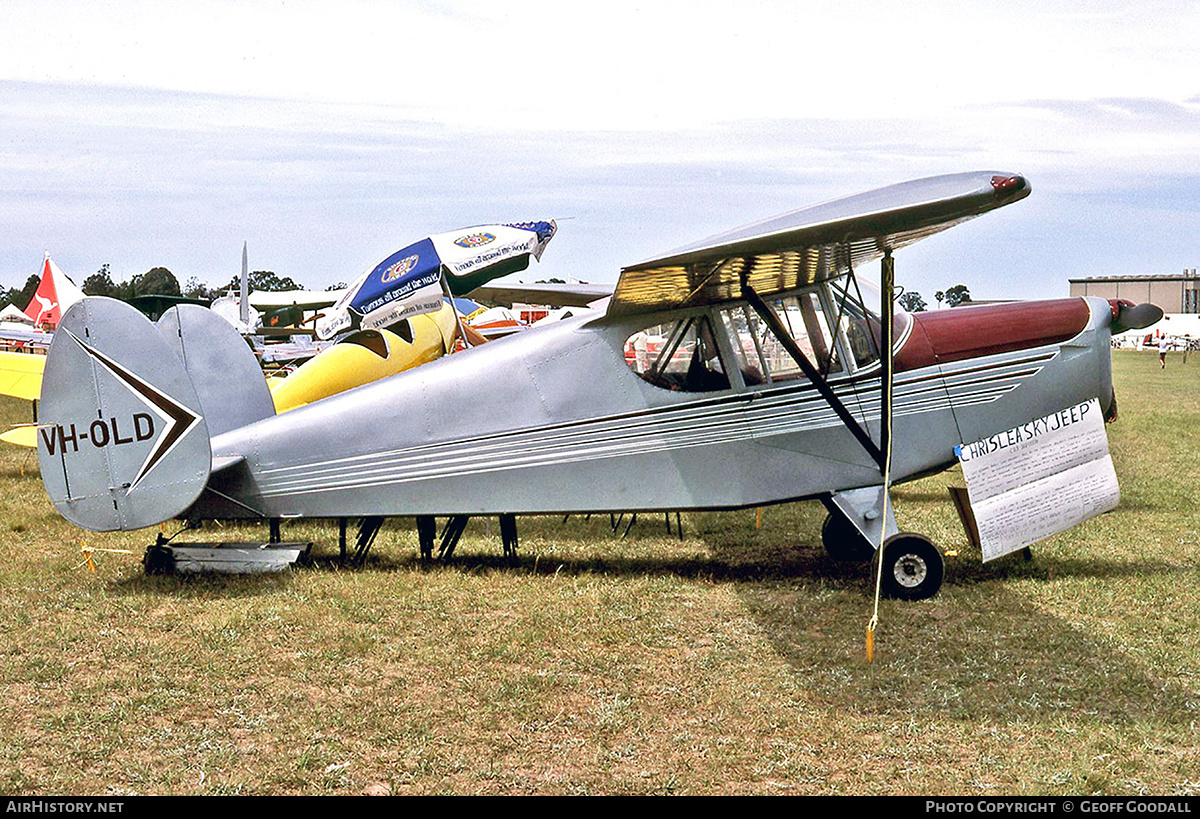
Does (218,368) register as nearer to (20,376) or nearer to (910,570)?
(910,570)

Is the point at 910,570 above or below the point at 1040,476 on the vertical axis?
below

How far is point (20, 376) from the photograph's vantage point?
1383 cm

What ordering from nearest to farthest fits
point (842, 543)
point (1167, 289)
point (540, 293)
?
point (842, 543), point (540, 293), point (1167, 289)

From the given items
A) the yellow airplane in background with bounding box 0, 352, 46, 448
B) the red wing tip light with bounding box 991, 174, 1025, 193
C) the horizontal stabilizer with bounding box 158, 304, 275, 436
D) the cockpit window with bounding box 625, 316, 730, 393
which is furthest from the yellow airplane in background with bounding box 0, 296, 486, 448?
the red wing tip light with bounding box 991, 174, 1025, 193

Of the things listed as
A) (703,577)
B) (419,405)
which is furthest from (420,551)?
(703,577)

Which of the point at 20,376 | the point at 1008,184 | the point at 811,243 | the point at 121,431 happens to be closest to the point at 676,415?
the point at 811,243

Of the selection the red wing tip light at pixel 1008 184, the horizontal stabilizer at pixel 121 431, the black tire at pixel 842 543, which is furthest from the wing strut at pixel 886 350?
the horizontal stabilizer at pixel 121 431

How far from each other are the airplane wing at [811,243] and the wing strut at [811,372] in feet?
0.35

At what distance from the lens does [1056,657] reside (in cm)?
554

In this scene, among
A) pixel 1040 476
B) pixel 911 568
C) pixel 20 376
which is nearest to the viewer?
pixel 911 568

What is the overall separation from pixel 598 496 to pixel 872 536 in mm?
1701

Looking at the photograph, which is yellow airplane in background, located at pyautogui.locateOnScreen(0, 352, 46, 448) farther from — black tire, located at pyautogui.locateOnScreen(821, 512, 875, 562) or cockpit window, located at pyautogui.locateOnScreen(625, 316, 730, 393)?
black tire, located at pyautogui.locateOnScreen(821, 512, 875, 562)

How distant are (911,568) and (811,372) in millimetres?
1324

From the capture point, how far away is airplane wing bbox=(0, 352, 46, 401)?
1366 centimetres
